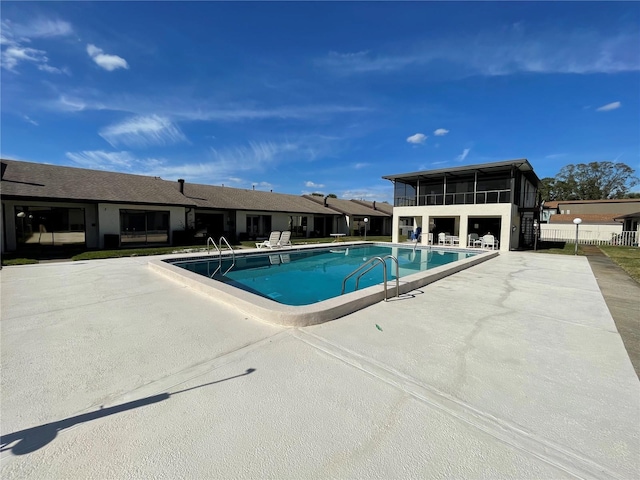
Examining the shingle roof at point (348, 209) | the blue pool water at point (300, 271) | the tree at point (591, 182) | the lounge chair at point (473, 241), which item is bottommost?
the blue pool water at point (300, 271)

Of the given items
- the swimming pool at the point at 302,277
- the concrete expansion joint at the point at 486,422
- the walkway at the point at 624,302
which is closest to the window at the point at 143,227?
the swimming pool at the point at 302,277

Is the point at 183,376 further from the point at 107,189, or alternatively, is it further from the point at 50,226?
the point at 107,189

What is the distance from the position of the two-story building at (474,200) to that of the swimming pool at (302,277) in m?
3.22

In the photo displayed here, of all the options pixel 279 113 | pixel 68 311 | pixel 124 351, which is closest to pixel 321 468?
pixel 124 351

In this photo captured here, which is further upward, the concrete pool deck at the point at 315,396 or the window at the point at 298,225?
the window at the point at 298,225

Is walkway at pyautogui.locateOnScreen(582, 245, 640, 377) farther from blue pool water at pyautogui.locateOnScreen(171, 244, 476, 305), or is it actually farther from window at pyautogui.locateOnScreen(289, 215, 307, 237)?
window at pyautogui.locateOnScreen(289, 215, 307, 237)

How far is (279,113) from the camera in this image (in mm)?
22344

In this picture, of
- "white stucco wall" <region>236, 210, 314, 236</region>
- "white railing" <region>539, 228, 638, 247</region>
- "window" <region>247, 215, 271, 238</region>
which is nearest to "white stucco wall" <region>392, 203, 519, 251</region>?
"white stucco wall" <region>236, 210, 314, 236</region>

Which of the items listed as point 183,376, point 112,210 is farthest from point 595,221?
point 112,210

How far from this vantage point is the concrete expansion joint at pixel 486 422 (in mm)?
1977

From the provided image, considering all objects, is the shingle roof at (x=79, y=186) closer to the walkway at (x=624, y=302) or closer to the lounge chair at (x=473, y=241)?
the lounge chair at (x=473, y=241)

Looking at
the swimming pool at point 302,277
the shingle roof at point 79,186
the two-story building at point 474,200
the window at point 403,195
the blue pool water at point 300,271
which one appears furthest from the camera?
the window at point 403,195

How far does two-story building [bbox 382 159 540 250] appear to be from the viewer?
1883cm

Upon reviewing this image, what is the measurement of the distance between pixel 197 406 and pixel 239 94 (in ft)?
63.0
